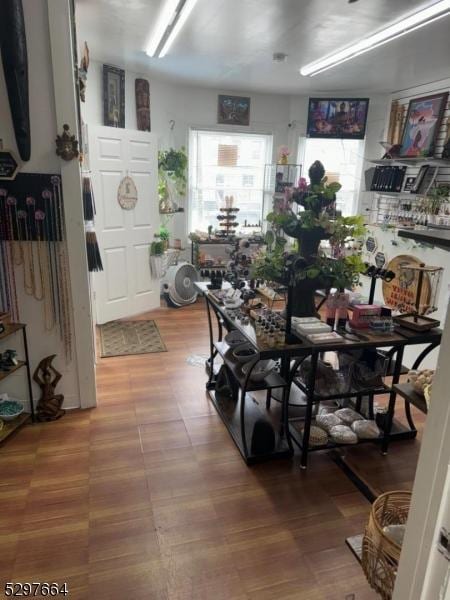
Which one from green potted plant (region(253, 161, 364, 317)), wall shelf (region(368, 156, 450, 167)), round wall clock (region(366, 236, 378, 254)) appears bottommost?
round wall clock (region(366, 236, 378, 254))

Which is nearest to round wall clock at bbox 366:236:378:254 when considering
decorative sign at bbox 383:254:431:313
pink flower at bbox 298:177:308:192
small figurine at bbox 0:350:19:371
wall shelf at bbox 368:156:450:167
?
decorative sign at bbox 383:254:431:313

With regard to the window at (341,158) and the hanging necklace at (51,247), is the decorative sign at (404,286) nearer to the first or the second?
the window at (341,158)

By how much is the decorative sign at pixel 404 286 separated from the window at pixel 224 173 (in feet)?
Result: 8.34

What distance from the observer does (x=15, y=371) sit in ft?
9.45

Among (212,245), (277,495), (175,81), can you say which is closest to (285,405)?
(277,495)

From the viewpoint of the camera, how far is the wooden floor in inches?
71.1

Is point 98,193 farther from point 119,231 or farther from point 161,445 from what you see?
point 161,445

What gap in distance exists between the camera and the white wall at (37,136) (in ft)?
8.07

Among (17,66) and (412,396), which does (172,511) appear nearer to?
(412,396)

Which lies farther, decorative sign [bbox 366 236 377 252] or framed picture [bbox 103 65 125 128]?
decorative sign [bbox 366 236 377 252]

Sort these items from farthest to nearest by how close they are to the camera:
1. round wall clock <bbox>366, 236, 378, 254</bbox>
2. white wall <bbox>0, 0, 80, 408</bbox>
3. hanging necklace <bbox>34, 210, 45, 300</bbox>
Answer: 1. round wall clock <bbox>366, 236, 378, 254</bbox>
2. hanging necklace <bbox>34, 210, 45, 300</bbox>
3. white wall <bbox>0, 0, 80, 408</bbox>

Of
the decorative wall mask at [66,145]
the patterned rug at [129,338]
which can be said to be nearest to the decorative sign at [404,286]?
the patterned rug at [129,338]

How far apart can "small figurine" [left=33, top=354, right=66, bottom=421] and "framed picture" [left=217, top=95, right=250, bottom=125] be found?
4.37 metres

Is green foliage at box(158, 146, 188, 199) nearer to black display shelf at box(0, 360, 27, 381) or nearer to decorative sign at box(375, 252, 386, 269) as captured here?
decorative sign at box(375, 252, 386, 269)
